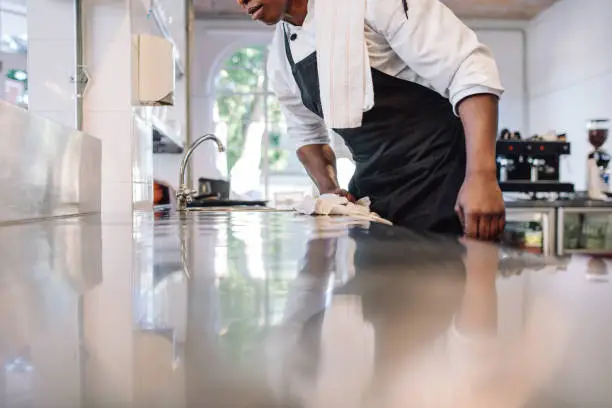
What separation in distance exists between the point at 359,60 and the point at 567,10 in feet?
17.9

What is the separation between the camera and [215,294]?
0.94 feet

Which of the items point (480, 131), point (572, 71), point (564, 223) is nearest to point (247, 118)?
point (572, 71)

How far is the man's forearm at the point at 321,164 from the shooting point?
5.54ft

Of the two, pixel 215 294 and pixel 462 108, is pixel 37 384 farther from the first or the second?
pixel 462 108

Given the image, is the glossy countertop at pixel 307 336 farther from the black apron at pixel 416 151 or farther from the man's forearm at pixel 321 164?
the man's forearm at pixel 321 164

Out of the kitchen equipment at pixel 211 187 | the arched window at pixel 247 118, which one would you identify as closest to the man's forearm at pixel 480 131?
the kitchen equipment at pixel 211 187

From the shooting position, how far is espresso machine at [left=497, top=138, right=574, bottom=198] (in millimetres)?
3477

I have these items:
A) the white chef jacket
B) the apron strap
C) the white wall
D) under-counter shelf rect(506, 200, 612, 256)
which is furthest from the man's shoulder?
the white wall

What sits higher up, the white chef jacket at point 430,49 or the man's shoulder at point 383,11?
the man's shoulder at point 383,11

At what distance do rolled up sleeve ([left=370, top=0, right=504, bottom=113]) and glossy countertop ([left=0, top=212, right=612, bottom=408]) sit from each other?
28.0 inches

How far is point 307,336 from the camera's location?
0.20 m

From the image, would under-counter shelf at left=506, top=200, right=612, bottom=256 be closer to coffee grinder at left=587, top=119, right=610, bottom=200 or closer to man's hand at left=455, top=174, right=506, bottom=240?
coffee grinder at left=587, top=119, right=610, bottom=200

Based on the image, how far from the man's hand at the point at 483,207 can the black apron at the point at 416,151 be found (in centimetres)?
22

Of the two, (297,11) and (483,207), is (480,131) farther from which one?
(297,11)
